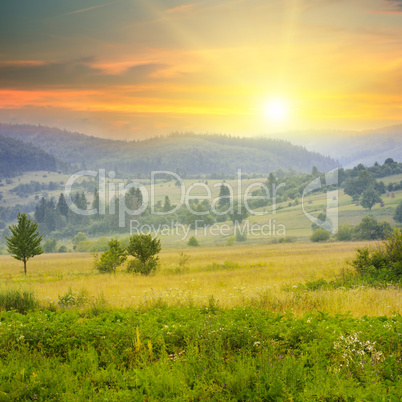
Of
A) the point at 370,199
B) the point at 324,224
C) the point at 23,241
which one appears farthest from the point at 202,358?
the point at 370,199

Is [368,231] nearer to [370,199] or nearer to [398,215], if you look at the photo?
[398,215]

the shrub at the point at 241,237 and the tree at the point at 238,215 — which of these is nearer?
the shrub at the point at 241,237

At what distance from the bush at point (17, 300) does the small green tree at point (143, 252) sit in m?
13.9

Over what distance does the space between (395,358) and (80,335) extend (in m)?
5.20

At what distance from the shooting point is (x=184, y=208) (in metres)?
149

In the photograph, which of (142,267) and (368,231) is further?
(368,231)

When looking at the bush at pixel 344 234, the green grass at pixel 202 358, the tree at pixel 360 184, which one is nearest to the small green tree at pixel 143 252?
the green grass at pixel 202 358

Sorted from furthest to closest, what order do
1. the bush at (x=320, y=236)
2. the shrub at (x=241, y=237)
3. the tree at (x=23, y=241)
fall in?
1. the shrub at (x=241, y=237)
2. the bush at (x=320, y=236)
3. the tree at (x=23, y=241)

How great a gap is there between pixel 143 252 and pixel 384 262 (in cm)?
1509

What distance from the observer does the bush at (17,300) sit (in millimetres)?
11836

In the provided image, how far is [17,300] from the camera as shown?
12109 millimetres

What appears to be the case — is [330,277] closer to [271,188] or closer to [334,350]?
[334,350]

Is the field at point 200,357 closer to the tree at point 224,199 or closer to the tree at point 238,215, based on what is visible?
the tree at point 238,215

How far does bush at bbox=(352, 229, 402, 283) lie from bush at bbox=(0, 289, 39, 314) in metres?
11.6
